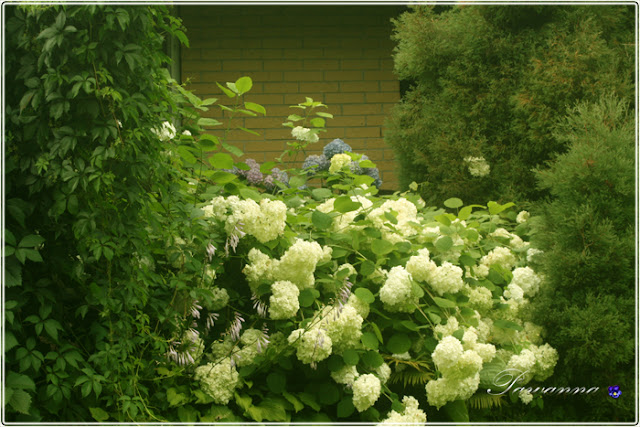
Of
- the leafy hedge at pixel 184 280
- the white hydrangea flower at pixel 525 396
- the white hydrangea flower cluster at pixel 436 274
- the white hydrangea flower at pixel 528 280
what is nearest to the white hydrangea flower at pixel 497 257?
the leafy hedge at pixel 184 280

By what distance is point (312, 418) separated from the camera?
6.29 ft

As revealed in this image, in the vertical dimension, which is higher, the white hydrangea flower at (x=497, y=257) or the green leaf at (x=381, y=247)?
the green leaf at (x=381, y=247)

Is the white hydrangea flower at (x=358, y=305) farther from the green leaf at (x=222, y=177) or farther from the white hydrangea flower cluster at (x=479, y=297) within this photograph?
the green leaf at (x=222, y=177)

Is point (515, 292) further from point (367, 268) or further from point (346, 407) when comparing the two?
point (346, 407)

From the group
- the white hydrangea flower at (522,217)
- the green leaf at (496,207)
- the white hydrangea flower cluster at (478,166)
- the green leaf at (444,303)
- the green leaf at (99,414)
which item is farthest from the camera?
the white hydrangea flower cluster at (478,166)

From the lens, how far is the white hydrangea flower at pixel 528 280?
7.89 feet

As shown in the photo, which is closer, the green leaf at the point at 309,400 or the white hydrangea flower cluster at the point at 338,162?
the green leaf at the point at 309,400

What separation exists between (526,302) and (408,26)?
6.93ft

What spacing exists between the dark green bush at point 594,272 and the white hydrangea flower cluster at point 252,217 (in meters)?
1.16

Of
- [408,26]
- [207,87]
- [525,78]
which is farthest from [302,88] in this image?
[525,78]

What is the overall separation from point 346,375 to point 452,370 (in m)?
0.36

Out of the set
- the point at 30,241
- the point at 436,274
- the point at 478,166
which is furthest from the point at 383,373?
the point at 478,166

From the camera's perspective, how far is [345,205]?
2.22 m

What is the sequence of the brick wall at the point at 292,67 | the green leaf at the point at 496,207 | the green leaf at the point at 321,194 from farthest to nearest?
the brick wall at the point at 292,67
the green leaf at the point at 496,207
the green leaf at the point at 321,194
